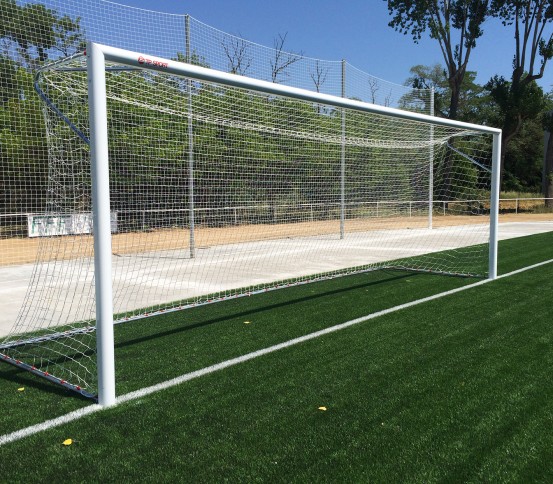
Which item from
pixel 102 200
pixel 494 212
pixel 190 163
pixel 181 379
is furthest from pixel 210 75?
pixel 494 212

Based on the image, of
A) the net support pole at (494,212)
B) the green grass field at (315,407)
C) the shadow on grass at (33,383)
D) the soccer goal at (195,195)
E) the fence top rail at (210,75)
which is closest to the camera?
the green grass field at (315,407)

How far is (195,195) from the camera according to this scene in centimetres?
1026

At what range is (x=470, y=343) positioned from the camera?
5363mm

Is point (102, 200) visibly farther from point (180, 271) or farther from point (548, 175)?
point (548, 175)

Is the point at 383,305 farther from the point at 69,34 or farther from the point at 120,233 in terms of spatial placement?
the point at 69,34

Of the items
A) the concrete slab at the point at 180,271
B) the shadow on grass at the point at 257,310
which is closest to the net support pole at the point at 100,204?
the shadow on grass at the point at 257,310

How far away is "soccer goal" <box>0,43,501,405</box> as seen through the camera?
4.84 meters

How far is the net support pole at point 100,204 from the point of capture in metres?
3.78

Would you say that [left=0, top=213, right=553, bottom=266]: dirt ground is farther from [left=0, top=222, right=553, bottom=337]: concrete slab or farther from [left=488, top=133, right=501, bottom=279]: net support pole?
[left=488, top=133, right=501, bottom=279]: net support pole

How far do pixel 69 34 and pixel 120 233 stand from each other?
335 centimetres

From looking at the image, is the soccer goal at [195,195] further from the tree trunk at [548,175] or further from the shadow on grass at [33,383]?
the tree trunk at [548,175]

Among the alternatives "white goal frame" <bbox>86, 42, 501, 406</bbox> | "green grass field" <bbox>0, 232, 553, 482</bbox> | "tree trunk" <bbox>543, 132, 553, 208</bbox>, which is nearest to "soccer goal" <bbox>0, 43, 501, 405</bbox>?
"white goal frame" <bbox>86, 42, 501, 406</bbox>

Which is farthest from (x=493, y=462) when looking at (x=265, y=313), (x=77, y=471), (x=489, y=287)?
(x=489, y=287)

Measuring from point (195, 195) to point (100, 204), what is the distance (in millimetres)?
6508
